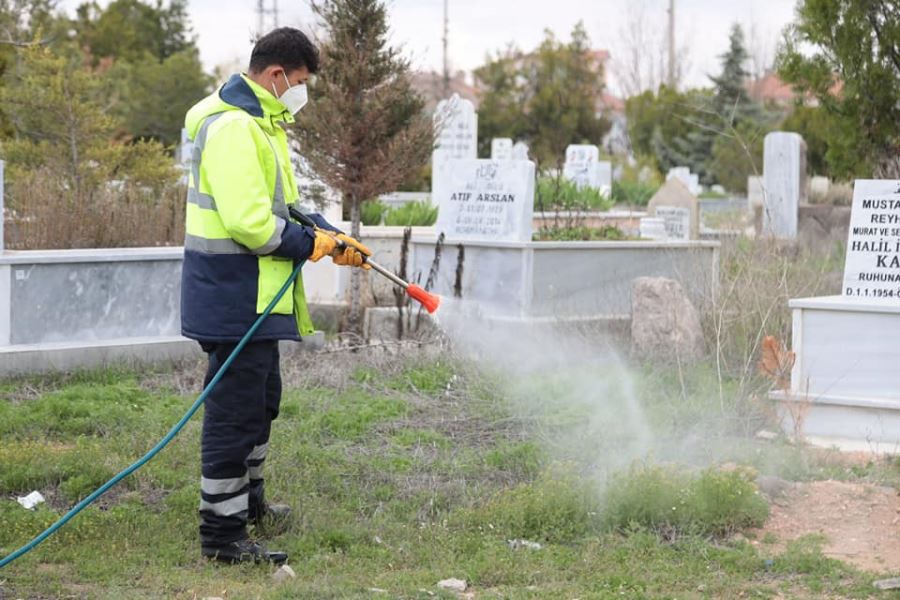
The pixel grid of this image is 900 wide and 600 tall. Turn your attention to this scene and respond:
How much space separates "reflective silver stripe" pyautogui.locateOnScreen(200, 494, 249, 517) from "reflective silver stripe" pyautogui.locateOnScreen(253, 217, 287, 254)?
3.33 feet

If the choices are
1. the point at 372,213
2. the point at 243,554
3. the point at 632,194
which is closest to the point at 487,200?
the point at 372,213

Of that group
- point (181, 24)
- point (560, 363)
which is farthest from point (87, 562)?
A: point (181, 24)

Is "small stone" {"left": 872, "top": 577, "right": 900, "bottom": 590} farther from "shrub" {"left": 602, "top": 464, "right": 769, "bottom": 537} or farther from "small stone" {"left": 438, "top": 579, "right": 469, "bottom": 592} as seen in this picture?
"small stone" {"left": 438, "top": 579, "right": 469, "bottom": 592}

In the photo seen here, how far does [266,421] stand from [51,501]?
1.30 m

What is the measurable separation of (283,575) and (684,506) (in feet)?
6.17

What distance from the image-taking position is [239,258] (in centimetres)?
560

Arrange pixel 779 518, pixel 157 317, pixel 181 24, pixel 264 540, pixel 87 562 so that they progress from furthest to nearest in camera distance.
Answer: pixel 181 24 → pixel 157 317 → pixel 779 518 → pixel 264 540 → pixel 87 562

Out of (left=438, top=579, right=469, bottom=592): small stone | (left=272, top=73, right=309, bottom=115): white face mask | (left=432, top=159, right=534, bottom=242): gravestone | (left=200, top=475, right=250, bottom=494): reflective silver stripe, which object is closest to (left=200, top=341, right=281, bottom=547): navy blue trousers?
(left=200, top=475, right=250, bottom=494): reflective silver stripe

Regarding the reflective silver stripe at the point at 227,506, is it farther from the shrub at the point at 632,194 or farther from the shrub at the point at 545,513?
the shrub at the point at 632,194

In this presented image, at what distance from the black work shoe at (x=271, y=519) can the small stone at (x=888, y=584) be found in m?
2.50

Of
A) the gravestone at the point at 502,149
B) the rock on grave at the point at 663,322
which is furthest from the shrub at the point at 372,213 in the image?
the gravestone at the point at 502,149

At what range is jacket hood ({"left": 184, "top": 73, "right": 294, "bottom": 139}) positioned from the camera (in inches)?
223

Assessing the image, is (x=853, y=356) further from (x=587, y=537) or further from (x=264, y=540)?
(x=264, y=540)

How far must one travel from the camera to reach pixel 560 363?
31.7 ft
